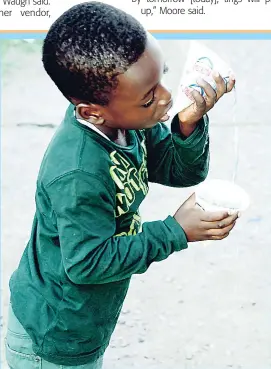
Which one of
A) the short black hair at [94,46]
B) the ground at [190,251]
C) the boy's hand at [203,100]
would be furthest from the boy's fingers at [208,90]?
the ground at [190,251]

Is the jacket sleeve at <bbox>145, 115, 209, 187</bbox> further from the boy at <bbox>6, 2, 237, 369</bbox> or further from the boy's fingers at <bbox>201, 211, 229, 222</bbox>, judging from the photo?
the boy's fingers at <bbox>201, 211, 229, 222</bbox>

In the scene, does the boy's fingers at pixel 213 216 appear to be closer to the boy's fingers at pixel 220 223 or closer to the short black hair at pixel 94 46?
the boy's fingers at pixel 220 223

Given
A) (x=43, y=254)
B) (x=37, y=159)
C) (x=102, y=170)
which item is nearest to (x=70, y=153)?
(x=102, y=170)

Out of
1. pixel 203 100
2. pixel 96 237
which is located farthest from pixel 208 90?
pixel 96 237

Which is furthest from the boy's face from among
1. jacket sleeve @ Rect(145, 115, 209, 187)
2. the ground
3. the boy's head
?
the ground

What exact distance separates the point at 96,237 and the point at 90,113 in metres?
0.17

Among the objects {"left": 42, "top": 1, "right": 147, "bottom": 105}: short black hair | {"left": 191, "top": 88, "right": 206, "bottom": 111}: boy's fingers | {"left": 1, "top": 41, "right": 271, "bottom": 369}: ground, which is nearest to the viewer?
{"left": 42, "top": 1, "right": 147, "bottom": 105}: short black hair

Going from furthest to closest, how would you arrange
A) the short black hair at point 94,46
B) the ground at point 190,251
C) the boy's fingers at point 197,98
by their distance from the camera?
the ground at point 190,251 < the boy's fingers at point 197,98 < the short black hair at point 94,46

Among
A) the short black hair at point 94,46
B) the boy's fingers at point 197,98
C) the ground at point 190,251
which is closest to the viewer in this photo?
the short black hair at point 94,46

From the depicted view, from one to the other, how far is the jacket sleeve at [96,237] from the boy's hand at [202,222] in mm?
13

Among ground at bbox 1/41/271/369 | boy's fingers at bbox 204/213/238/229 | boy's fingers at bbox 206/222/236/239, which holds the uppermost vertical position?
boy's fingers at bbox 204/213/238/229

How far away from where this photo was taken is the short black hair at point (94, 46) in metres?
0.89

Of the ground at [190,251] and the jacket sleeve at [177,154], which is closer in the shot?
the jacket sleeve at [177,154]

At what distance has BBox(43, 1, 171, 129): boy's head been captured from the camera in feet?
2.93
